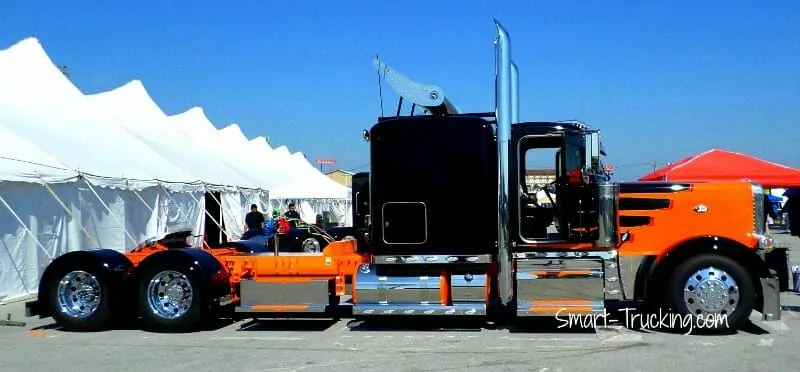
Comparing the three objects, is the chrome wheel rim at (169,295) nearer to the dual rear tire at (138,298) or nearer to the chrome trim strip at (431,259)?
the dual rear tire at (138,298)

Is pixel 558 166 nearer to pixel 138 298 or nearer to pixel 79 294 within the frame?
pixel 138 298

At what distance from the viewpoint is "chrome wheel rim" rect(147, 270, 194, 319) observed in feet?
30.9

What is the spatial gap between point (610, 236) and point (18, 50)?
15.0 meters

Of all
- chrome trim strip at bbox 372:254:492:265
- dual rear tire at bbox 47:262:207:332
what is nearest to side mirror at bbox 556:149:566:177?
chrome trim strip at bbox 372:254:492:265

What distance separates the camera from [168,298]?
374 inches

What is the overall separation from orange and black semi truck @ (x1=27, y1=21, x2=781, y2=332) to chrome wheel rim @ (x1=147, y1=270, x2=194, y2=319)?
0.05ft

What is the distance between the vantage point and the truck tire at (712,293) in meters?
8.38

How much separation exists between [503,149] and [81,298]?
5.48 meters

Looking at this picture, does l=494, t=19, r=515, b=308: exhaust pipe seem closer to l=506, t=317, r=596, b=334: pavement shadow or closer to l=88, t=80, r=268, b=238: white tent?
l=506, t=317, r=596, b=334: pavement shadow

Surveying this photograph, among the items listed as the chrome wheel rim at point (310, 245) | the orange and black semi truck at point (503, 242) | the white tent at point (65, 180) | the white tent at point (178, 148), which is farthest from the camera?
the white tent at point (178, 148)

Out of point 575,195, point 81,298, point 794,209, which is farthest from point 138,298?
point 794,209

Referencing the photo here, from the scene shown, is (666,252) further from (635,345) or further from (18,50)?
(18,50)

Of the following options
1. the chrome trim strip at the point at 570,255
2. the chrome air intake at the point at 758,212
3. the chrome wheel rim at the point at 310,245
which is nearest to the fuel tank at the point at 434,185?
the chrome trim strip at the point at 570,255

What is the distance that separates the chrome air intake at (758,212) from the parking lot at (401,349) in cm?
116
